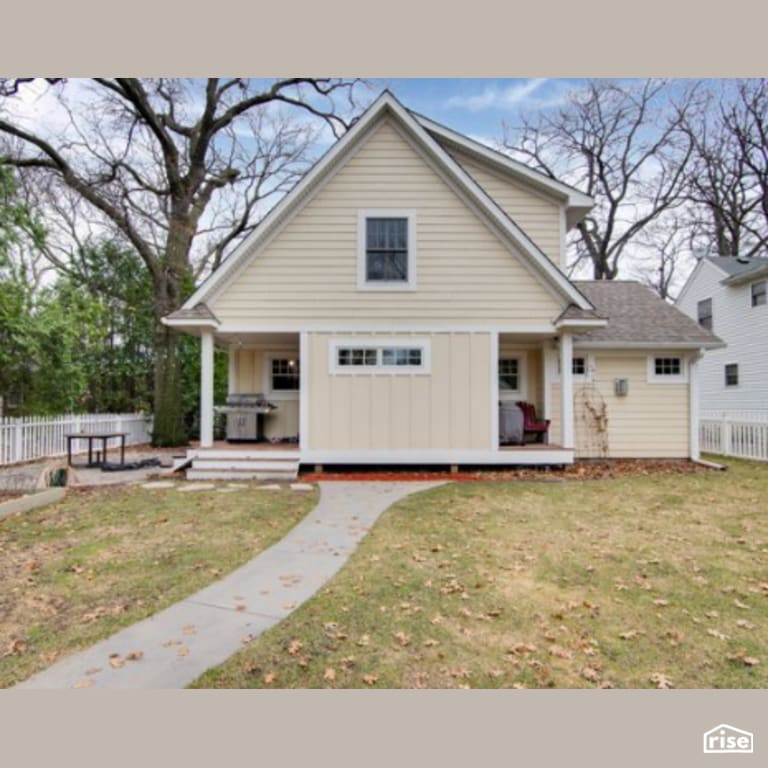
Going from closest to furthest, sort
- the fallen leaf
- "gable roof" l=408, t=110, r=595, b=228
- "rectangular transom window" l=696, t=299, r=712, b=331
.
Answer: the fallen leaf
"gable roof" l=408, t=110, r=595, b=228
"rectangular transom window" l=696, t=299, r=712, b=331

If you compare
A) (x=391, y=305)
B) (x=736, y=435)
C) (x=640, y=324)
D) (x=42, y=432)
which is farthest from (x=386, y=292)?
(x=736, y=435)

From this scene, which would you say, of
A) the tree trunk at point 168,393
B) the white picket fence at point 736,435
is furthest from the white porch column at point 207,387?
the white picket fence at point 736,435

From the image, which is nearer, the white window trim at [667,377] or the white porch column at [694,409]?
the white porch column at [694,409]

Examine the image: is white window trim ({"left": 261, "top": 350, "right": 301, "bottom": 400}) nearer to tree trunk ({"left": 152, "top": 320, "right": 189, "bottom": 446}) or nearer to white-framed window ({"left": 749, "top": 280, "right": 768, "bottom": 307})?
tree trunk ({"left": 152, "top": 320, "right": 189, "bottom": 446})

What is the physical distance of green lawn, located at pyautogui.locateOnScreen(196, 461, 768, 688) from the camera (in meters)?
2.92

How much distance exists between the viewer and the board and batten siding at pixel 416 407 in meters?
9.97

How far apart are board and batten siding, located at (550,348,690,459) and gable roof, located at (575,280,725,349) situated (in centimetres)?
45

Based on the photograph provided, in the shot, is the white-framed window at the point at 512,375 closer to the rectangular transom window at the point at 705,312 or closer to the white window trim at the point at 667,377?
the white window trim at the point at 667,377

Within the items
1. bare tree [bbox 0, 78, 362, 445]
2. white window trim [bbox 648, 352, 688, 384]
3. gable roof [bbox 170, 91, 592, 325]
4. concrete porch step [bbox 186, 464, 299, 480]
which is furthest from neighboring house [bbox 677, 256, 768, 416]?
bare tree [bbox 0, 78, 362, 445]

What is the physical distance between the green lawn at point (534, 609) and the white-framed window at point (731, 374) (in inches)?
605

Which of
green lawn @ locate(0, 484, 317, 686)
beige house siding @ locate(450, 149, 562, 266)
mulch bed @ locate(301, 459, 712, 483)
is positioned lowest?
green lawn @ locate(0, 484, 317, 686)

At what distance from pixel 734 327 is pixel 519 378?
13.1m

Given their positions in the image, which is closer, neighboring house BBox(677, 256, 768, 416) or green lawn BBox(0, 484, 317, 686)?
green lawn BBox(0, 484, 317, 686)

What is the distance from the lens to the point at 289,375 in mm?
12469
